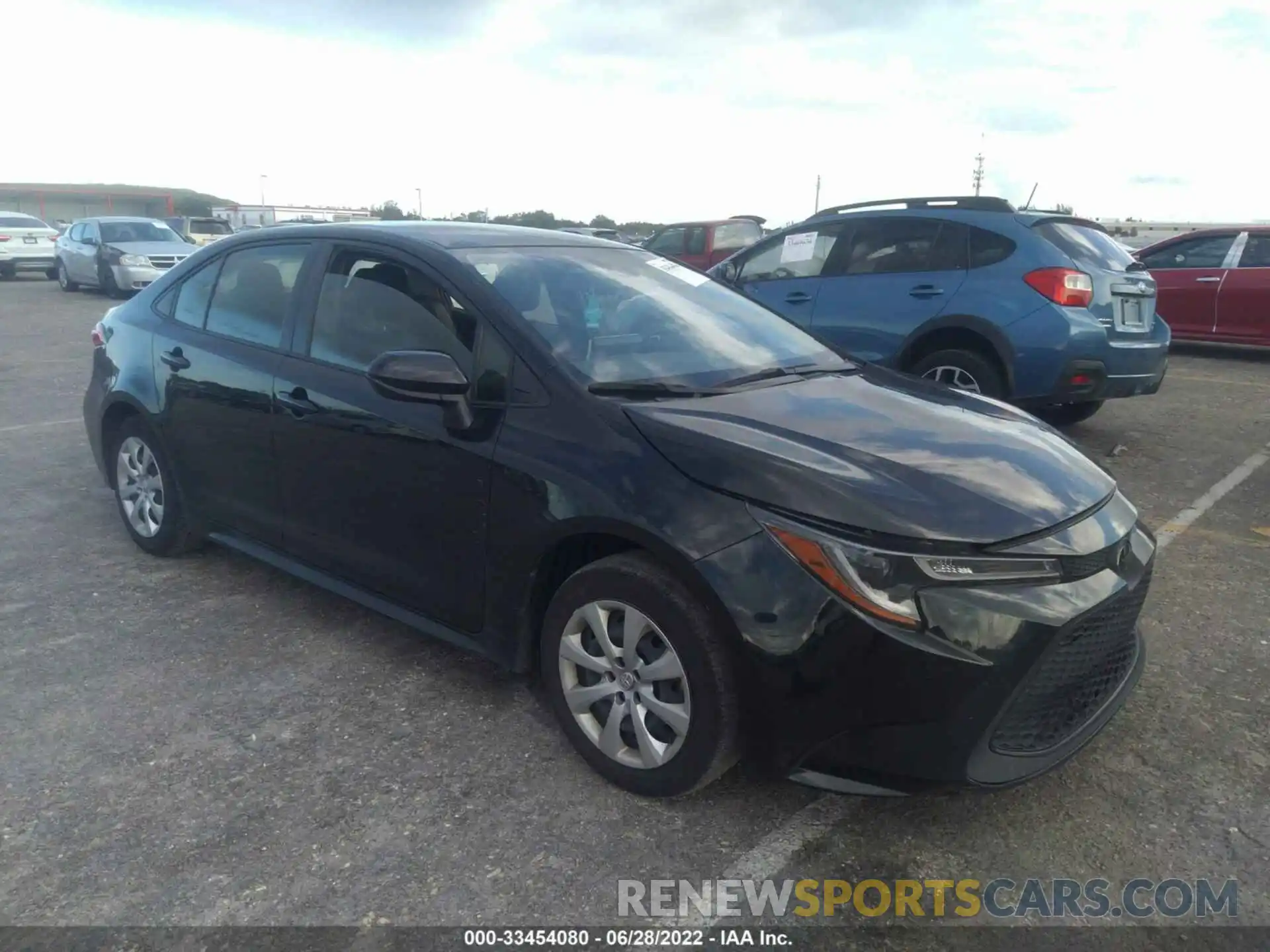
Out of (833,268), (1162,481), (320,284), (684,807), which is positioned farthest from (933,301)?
(684,807)

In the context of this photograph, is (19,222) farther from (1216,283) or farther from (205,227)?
(1216,283)

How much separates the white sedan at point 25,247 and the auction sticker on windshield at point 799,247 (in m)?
21.5

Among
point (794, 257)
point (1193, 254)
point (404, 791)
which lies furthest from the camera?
point (1193, 254)

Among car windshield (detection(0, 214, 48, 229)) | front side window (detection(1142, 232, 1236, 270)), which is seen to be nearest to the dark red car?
front side window (detection(1142, 232, 1236, 270))

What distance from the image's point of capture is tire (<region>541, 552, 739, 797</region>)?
2.58 meters

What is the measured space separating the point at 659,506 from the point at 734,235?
1420 cm

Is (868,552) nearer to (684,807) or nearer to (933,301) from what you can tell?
(684,807)

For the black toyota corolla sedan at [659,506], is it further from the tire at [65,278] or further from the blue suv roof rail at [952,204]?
the tire at [65,278]

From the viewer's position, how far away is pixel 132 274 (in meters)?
18.7

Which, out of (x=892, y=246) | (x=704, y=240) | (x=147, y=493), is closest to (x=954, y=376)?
(x=892, y=246)

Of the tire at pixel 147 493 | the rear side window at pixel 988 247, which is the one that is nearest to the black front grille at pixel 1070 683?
the tire at pixel 147 493

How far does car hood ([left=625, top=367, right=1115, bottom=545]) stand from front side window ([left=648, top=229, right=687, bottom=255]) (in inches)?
517

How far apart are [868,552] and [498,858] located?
124cm

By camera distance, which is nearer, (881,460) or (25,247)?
(881,460)
